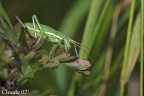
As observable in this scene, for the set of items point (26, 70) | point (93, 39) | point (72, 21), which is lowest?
point (26, 70)

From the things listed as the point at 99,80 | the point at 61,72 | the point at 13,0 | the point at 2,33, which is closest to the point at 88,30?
the point at 99,80

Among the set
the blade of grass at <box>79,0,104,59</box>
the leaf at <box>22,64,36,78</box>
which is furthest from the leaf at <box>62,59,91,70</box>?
the blade of grass at <box>79,0,104,59</box>

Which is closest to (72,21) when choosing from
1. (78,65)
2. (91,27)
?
(91,27)

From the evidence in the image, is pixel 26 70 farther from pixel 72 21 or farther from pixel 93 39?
pixel 72 21

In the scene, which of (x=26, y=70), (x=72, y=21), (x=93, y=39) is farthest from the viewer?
(x=72, y=21)

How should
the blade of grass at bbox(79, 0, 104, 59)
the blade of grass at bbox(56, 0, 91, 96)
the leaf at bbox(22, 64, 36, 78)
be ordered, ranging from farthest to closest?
the blade of grass at bbox(56, 0, 91, 96), the blade of grass at bbox(79, 0, 104, 59), the leaf at bbox(22, 64, 36, 78)

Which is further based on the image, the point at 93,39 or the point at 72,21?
the point at 72,21

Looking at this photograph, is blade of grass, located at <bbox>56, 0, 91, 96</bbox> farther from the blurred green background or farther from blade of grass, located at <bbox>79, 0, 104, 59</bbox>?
blade of grass, located at <bbox>79, 0, 104, 59</bbox>

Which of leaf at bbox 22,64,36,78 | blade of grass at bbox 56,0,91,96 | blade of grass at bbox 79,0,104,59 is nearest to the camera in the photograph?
leaf at bbox 22,64,36,78

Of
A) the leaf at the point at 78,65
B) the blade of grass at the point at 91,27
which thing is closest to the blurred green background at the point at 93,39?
the blade of grass at the point at 91,27

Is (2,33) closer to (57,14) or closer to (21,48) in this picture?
(21,48)
